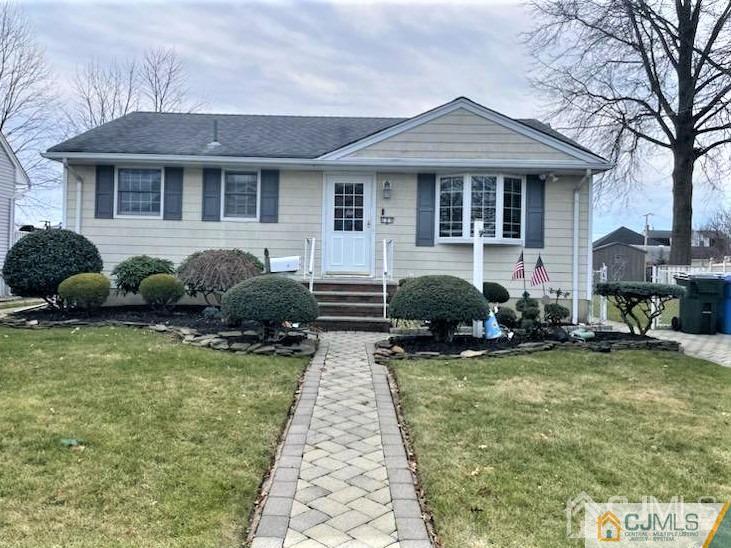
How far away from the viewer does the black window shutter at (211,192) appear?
10.9 metres

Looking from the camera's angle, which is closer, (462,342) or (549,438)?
(549,438)

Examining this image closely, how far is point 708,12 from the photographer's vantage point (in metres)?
16.1

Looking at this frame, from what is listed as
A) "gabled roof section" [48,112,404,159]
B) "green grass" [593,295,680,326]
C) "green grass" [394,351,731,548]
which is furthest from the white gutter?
"green grass" [394,351,731,548]

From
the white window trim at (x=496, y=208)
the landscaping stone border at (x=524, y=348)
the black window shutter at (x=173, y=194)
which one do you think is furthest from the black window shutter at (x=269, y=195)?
the landscaping stone border at (x=524, y=348)

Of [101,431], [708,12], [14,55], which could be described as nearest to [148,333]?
[101,431]

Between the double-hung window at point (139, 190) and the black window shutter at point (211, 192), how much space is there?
0.95 meters

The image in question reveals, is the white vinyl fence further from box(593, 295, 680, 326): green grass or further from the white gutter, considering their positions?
the white gutter

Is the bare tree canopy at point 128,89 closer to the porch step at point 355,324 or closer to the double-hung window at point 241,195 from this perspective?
the double-hung window at point 241,195

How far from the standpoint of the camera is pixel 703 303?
10.3 m

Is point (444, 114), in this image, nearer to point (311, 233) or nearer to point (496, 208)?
point (496, 208)

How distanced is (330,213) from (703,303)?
25.2ft

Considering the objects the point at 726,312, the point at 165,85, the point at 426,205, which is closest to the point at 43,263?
the point at 426,205

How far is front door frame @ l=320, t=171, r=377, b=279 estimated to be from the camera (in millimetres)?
10891

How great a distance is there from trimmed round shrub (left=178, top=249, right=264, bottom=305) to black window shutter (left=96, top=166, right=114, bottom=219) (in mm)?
2866
